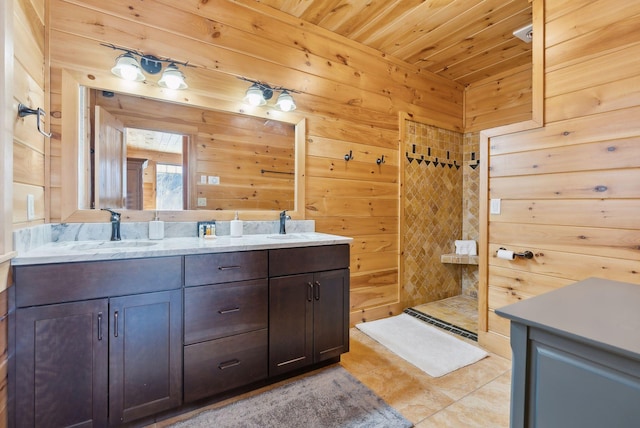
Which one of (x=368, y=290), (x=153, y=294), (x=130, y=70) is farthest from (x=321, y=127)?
(x=153, y=294)

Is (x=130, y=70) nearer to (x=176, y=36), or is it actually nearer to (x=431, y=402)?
(x=176, y=36)

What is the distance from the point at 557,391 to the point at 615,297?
2.00ft

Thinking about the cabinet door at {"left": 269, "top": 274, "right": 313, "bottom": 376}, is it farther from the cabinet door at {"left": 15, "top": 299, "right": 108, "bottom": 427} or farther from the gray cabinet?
the gray cabinet

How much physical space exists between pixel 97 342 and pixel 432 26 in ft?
10.9

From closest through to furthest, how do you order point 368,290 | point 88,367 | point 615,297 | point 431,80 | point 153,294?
point 615,297, point 88,367, point 153,294, point 368,290, point 431,80

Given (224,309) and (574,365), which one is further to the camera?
(224,309)

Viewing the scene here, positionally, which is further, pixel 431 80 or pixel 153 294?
pixel 431 80

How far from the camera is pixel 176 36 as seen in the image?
2.10 meters

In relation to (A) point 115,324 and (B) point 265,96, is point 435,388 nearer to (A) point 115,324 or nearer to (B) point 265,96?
(A) point 115,324

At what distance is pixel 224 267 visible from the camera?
171 cm

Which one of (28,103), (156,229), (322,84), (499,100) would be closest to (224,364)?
(156,229)

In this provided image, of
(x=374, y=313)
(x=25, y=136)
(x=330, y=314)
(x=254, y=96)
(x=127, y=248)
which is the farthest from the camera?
(x=374, y=313)

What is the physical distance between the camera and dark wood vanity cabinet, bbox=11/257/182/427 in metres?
1.29

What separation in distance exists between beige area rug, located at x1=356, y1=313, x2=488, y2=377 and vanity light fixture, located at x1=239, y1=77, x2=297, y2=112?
2126 millimetres
